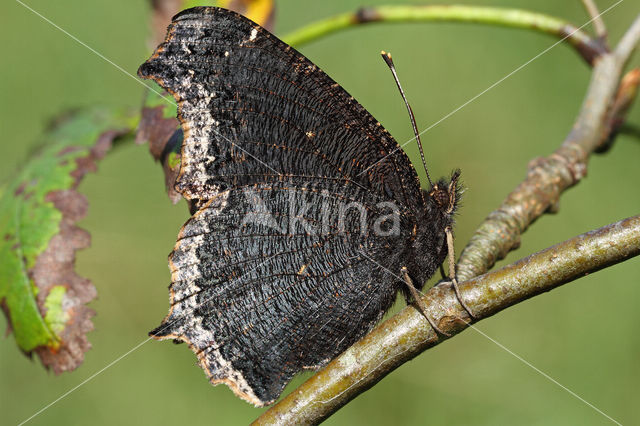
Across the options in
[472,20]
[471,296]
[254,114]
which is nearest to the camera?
[471,296]

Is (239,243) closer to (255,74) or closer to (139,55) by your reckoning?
(255,74)

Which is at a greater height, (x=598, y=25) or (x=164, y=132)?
(x=164, y=132)

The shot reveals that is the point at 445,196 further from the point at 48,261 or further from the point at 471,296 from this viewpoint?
the point at 48,261

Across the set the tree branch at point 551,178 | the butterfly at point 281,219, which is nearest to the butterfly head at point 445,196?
the butterfly at point 281,219

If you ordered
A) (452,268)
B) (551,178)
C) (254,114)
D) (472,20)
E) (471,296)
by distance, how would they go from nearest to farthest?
1. (471,296)
2. (452,268)
3. (254,114)
4. (551,178)
5. (472,20)

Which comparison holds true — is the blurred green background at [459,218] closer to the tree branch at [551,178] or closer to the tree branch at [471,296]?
the tree branch at [551,178]

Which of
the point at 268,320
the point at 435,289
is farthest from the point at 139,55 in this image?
the point at 435,289

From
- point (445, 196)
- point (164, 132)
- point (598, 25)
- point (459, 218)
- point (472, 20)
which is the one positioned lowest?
point (459, 218)

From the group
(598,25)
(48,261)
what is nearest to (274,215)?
(48,261)
